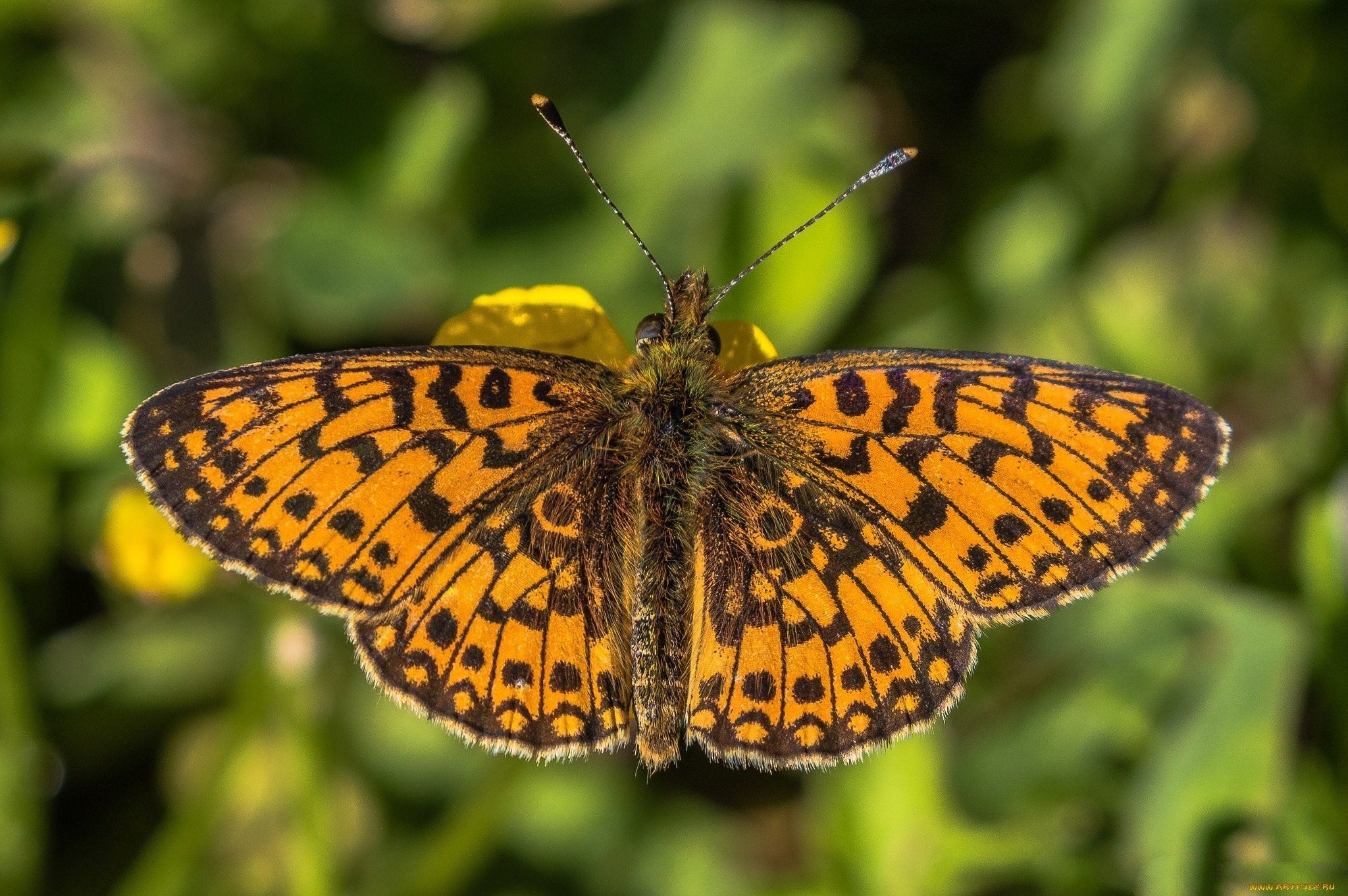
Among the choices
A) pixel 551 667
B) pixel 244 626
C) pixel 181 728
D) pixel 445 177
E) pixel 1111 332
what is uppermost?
pixel 445 177

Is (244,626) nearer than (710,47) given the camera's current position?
Yes

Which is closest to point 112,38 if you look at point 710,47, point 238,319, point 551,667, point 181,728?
point 238,319

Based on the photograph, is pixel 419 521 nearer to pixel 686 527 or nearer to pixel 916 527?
pixel 686 527

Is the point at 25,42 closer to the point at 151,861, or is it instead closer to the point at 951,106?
the point at 151,861

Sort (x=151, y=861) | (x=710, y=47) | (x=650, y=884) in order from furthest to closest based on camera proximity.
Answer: (x=710, y=47) → (x=650, y=884) → (x=151, y=861)

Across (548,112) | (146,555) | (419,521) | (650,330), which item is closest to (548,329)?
(650,330)

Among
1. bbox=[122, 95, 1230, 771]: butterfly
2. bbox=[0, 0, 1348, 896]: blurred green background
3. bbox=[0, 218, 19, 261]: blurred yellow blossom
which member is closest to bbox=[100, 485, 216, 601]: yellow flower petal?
bbox=[0, 0, 1348, 896]: blurred green background
